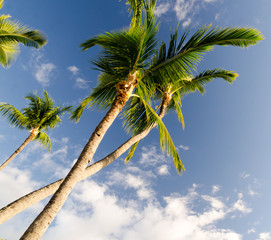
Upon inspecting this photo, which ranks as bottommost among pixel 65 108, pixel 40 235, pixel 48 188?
pixel 40 235

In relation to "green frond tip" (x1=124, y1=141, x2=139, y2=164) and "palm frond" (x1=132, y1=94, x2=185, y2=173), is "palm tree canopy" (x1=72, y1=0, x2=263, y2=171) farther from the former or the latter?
"green frond tip" (x1=124, y1=141, x2=139, y2=164)

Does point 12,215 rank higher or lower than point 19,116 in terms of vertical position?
lower

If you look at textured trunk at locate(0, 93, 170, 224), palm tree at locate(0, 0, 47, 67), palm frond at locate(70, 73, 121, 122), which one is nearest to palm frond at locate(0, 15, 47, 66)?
palm tree at locate(0, 0, 47, 67)

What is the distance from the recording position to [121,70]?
515 centimetres

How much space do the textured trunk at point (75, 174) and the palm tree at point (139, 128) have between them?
86cm

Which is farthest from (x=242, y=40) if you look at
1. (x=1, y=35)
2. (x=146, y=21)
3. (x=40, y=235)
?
(x=1, y=35)

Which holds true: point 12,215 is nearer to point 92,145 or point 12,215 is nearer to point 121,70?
point 92,145

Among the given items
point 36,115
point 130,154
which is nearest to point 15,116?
point 36,115

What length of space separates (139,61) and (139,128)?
8.13 feet

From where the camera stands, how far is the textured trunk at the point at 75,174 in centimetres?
235

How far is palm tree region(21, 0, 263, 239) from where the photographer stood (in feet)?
13.4

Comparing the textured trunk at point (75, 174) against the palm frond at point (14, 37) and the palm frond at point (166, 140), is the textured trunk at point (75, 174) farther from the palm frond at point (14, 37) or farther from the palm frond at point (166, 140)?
the palm frond at point (14, 37)

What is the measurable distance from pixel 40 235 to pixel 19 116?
10228 mm

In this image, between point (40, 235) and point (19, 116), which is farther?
point (19, 116)
